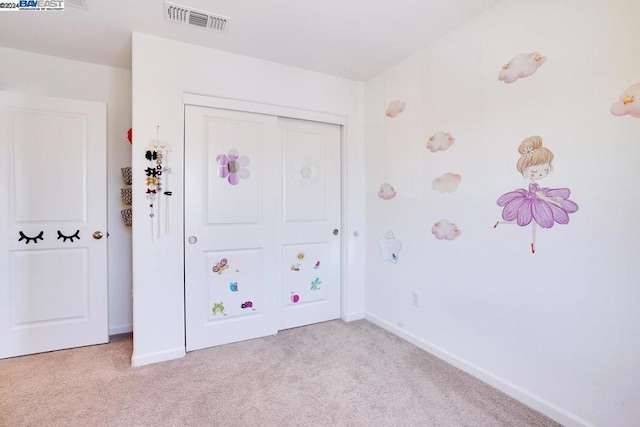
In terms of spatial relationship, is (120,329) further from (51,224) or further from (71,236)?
(51,224)

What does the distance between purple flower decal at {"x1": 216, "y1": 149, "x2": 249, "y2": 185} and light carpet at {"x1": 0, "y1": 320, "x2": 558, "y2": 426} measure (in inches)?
56.8

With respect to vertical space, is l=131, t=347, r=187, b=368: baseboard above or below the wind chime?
below

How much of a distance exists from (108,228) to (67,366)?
3.79 feet

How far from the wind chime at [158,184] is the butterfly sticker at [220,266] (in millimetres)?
488

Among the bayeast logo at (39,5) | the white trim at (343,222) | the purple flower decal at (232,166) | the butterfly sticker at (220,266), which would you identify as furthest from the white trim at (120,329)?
the bayeast logo at (39,5)

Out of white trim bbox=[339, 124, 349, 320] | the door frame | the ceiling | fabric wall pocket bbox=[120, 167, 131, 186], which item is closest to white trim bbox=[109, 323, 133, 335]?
the door frame

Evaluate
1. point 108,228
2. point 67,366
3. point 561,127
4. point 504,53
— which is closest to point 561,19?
point 504,53

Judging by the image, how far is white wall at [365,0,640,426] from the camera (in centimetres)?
145

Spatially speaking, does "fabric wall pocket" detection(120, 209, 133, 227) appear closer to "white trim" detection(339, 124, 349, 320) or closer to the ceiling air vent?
the ceiling air vent

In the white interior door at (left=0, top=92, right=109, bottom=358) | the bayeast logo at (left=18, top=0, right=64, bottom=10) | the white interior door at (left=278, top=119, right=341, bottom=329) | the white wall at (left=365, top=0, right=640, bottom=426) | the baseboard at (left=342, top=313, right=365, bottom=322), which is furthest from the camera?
the baseboard at (left=342, top=313, right=365, bottom=322)

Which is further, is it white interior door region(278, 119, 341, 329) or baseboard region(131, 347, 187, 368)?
white interior door region(278, 119, 341, 329)

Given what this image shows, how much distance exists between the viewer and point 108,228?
2816 millimetres

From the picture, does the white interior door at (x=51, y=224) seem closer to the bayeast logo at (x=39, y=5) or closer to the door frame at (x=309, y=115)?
the bayeast logo at (x=39, y=5)

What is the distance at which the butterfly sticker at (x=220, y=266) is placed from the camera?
257 cm
